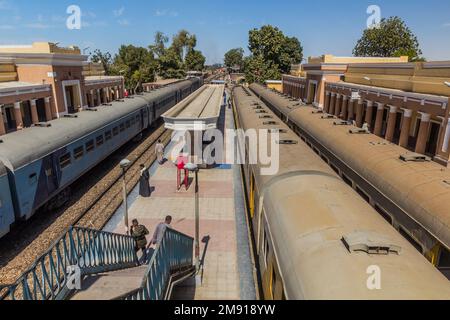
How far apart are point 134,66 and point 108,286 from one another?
68843mm

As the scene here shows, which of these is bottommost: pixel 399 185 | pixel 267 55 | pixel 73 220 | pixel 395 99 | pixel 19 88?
pixel 73 220

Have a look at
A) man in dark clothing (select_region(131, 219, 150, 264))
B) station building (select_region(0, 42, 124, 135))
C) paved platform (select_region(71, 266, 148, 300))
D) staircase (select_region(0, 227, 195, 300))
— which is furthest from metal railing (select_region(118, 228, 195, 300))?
station building (select_region(0, 42, 124, 135))

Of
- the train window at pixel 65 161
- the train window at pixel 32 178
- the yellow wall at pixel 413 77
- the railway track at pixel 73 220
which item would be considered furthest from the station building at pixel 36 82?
the yellow wall at pixel 413 77

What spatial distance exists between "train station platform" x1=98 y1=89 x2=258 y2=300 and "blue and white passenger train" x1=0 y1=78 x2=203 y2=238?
3.18m

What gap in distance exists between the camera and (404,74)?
2630 centimetres

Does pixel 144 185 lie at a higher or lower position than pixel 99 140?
lower

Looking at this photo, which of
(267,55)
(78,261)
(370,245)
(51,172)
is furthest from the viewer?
(267,55)

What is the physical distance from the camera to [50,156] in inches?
567

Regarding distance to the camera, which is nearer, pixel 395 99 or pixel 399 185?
pixel 399 185

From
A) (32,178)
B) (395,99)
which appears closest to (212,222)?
(32,178)

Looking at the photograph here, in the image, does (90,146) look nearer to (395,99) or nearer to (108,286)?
(108,286)

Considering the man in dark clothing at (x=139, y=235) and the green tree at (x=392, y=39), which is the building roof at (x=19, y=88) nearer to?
the man in dark clothing at (x=139, y=235)

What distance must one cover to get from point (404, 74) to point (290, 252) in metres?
25.8
